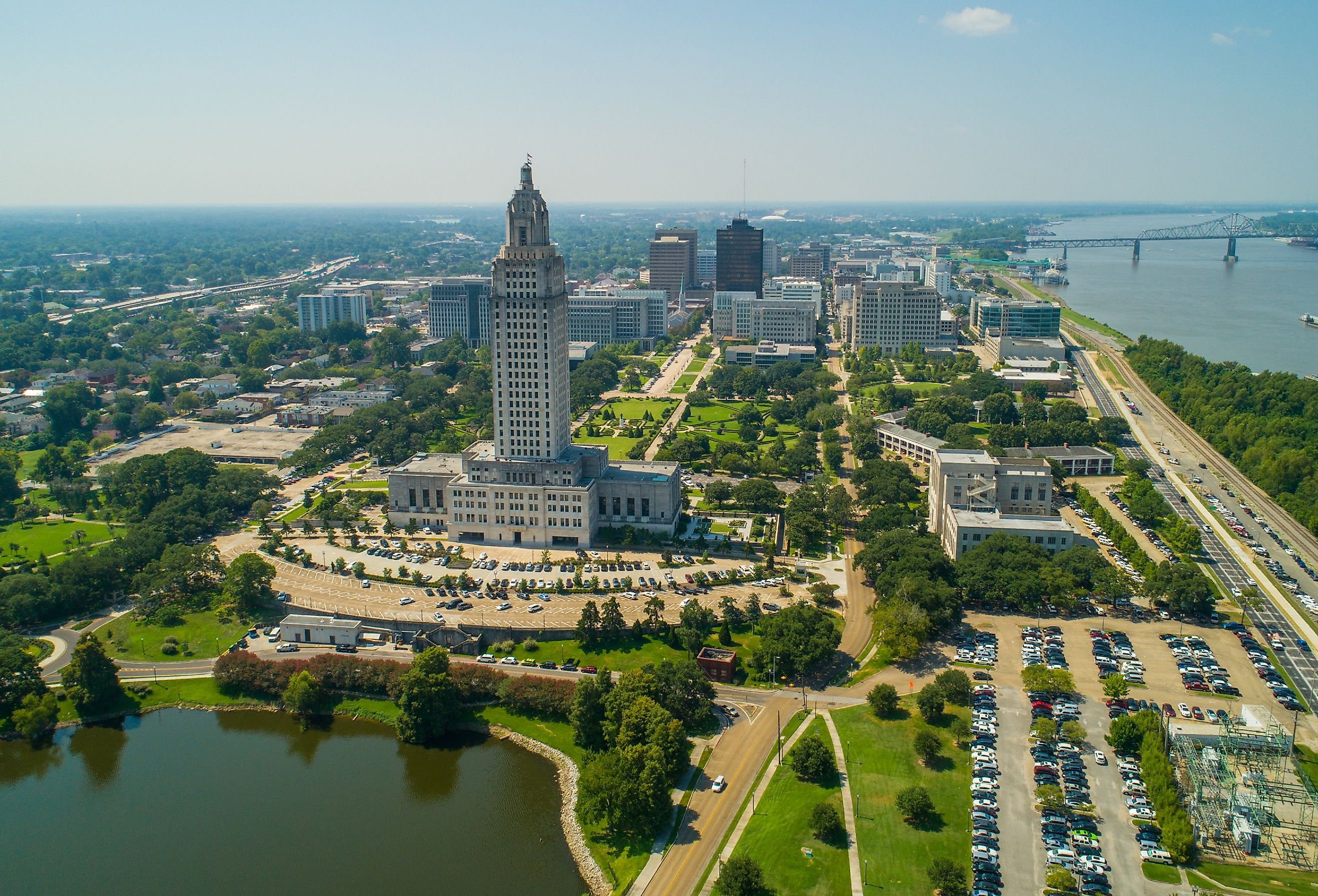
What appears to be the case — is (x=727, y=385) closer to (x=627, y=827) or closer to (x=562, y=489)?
(x=562, y=489)

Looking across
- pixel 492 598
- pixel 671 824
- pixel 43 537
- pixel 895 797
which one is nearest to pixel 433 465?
pixel 492 598

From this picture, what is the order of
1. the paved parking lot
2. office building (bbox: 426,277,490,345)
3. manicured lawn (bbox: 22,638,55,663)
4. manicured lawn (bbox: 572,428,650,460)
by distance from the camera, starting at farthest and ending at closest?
office building (bbox: 426,277,490,345) < manicured lawn (bbox: 572,428,650,460) < the paved parking lot < manicured lawn (bbox: 22,638,55,663)

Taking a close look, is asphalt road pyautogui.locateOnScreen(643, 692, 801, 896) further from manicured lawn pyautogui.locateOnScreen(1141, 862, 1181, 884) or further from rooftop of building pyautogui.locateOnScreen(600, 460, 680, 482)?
rooftop of building pyautogui.locateOnScreen(600, 460, 680, 482)

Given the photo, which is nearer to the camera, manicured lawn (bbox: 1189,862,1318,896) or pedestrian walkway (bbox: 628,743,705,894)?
manicured lawn (bbox: 1189,862,1318,896)

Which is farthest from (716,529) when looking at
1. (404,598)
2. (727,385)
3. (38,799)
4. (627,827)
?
(727,385)

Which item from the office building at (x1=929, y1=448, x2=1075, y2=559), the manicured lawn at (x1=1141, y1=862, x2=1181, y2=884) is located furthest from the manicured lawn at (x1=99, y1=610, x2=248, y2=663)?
the manicured lawn at (x1=1141, y1=862, x2=1181, y2=884)

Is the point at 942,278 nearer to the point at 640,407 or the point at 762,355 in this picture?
the point at 762,355
